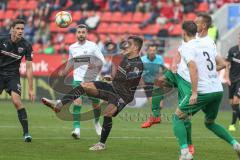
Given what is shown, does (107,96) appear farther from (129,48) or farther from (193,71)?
(193,71)

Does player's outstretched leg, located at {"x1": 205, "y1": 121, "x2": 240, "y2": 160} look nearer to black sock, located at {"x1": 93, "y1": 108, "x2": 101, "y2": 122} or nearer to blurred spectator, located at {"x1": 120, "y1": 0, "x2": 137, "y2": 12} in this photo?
black sock, located at {"x1": 93, "y1": 108, "x2": 101, "y2": 122}

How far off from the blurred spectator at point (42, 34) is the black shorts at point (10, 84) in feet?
64.3

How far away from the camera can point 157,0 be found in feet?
111

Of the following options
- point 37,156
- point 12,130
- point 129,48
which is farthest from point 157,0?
point 37,156

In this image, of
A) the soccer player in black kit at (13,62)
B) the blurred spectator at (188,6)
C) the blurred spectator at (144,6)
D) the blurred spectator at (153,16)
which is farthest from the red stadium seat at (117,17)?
the soccer player in black kit at (13,62)

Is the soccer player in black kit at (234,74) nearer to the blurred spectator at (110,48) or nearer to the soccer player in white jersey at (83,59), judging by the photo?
the soccer player in white jersey at (83,59)

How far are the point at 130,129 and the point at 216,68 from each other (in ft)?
21.8

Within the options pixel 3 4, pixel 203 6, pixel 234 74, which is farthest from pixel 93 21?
pixel 234 74

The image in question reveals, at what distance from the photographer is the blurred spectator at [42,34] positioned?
3484 cm

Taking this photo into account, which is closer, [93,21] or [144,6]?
[144,6]

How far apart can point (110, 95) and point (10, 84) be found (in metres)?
2.28

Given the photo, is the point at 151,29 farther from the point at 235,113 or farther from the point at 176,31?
the point at 235,113

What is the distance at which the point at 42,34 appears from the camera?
35344mm

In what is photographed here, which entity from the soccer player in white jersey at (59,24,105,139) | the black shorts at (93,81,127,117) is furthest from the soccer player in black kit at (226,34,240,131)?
the black shorts at (93,81,127,117)
